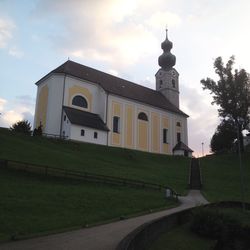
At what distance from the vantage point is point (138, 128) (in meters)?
60.0

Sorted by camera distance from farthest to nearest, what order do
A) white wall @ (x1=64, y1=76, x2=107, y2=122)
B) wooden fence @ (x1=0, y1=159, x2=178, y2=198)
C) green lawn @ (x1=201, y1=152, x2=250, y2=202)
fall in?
white wall @ (x1=64, y1=76, x2=107, y2=122), green lawn @ (x1=201, y1=152, x2=250, y2=202), wooden fence @ (x1=0, y1=159, x2=178, y2=198)

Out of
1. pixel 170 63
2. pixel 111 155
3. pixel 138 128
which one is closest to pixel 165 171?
pixel 111 155

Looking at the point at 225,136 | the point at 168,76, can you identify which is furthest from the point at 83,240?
the point at 168,76

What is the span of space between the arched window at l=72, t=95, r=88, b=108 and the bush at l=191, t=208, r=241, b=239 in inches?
1552

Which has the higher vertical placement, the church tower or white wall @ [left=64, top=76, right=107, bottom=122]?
the church tower

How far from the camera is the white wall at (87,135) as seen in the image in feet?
160

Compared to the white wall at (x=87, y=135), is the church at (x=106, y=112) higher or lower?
higher

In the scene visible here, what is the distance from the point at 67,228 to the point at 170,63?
61.8m

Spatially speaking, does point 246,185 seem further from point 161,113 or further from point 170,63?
point 170,63

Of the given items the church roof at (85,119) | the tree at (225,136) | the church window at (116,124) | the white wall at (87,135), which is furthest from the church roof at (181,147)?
the white wall at (87,135)

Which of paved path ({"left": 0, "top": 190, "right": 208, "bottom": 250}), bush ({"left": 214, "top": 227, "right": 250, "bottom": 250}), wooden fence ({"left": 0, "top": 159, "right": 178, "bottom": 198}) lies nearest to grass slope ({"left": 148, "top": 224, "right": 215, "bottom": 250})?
bush ({"left": 214, "top": 227, "right": 250, "bottom": 250})

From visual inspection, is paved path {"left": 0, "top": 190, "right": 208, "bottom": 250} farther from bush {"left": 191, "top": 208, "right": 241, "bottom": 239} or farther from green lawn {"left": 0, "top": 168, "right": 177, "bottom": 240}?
bush {"left": 191, "top": 208, "right": 241, "bottom": 239}

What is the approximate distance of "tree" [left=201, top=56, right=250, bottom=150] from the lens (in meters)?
53.1

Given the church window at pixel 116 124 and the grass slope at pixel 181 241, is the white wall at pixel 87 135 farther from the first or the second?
the grass slope at pixel 181 241
